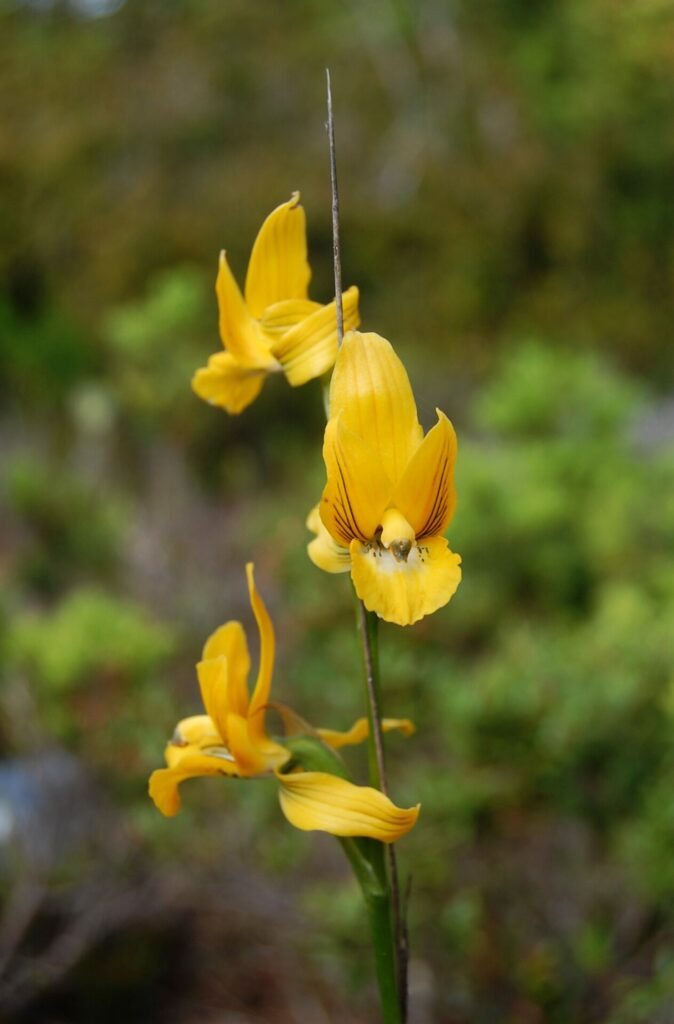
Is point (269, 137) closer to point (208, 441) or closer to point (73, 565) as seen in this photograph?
point (208, 441)

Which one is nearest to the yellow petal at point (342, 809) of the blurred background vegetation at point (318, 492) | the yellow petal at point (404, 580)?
the yellow petal at point (404, 580)

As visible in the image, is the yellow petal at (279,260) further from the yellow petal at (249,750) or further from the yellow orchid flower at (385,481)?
the yellow petal at (249,750)

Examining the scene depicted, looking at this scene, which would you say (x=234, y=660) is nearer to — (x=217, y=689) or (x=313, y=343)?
(x=217, y=689)

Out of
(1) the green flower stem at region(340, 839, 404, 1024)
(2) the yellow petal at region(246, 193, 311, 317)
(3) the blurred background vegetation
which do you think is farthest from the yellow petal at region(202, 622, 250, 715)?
(3) the blurred background vegetation


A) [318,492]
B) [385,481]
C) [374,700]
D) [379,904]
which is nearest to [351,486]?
[385,481]

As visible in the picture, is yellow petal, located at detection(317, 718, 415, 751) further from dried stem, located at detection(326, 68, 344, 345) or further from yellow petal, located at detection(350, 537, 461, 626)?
dried stem, located at detection(326, 68, 344, 345)

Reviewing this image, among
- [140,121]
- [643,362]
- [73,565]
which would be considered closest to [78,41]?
[140,121]
